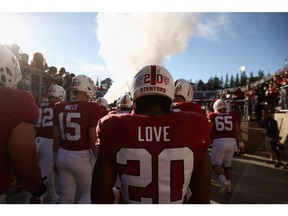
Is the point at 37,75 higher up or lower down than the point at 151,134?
higher up

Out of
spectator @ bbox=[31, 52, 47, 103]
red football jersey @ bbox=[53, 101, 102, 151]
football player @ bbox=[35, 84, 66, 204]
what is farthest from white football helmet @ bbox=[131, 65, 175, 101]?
spectator @ bbox=[31, 52, 47, 103]

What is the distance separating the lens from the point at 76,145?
3.27 m

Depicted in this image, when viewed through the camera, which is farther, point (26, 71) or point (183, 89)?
point (26, 71)

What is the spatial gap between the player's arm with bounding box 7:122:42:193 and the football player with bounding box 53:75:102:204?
152cm

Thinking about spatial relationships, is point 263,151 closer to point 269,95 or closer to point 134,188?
point 269,95

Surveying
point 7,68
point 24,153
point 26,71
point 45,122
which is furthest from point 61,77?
point 24,153

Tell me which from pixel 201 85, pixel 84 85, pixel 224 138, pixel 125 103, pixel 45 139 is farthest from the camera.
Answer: pixel 201 85

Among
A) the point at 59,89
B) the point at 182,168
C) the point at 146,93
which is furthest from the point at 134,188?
the point at 59,89

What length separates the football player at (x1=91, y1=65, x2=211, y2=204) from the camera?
1503mm

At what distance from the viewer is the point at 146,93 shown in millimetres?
1595

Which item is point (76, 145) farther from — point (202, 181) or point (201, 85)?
point (201, 85)

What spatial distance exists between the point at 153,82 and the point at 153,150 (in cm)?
35

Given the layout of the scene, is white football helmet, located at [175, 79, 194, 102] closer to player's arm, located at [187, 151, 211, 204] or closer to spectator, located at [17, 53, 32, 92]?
player's arm, located at [187, 151, 211, 204]

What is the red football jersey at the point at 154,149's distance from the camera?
59.1 inches
